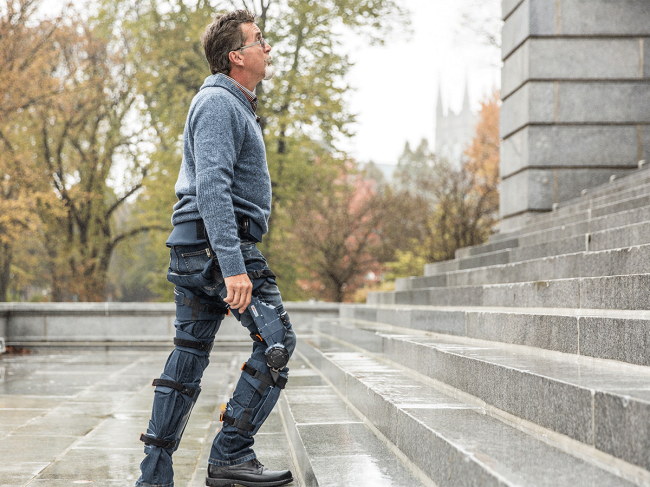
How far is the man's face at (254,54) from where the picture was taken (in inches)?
118

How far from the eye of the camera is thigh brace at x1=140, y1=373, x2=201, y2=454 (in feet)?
9.23

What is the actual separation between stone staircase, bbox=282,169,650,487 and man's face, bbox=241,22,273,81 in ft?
5.58

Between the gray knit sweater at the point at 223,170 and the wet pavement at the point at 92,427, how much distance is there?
1.45 m

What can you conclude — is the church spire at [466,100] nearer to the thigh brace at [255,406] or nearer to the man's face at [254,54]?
the man's face at [254,54]

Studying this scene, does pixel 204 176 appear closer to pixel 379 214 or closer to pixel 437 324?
pixel 437 324

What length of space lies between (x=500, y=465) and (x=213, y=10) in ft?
56.7

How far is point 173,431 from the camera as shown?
2.85 metres

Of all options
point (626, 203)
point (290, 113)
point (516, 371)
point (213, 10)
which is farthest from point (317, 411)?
point (213, 10)

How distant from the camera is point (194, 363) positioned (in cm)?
290

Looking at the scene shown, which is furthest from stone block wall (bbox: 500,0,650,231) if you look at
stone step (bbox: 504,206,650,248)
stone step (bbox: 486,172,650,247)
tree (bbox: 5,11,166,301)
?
tree (bbox: 5,11,166,301)

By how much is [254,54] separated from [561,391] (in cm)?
195

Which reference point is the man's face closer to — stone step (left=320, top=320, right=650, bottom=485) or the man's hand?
the man's hand

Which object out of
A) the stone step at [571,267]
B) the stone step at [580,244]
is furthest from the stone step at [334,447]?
the stone step at [580,244]

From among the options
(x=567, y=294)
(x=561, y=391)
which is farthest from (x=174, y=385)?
(x=567, y=294)
